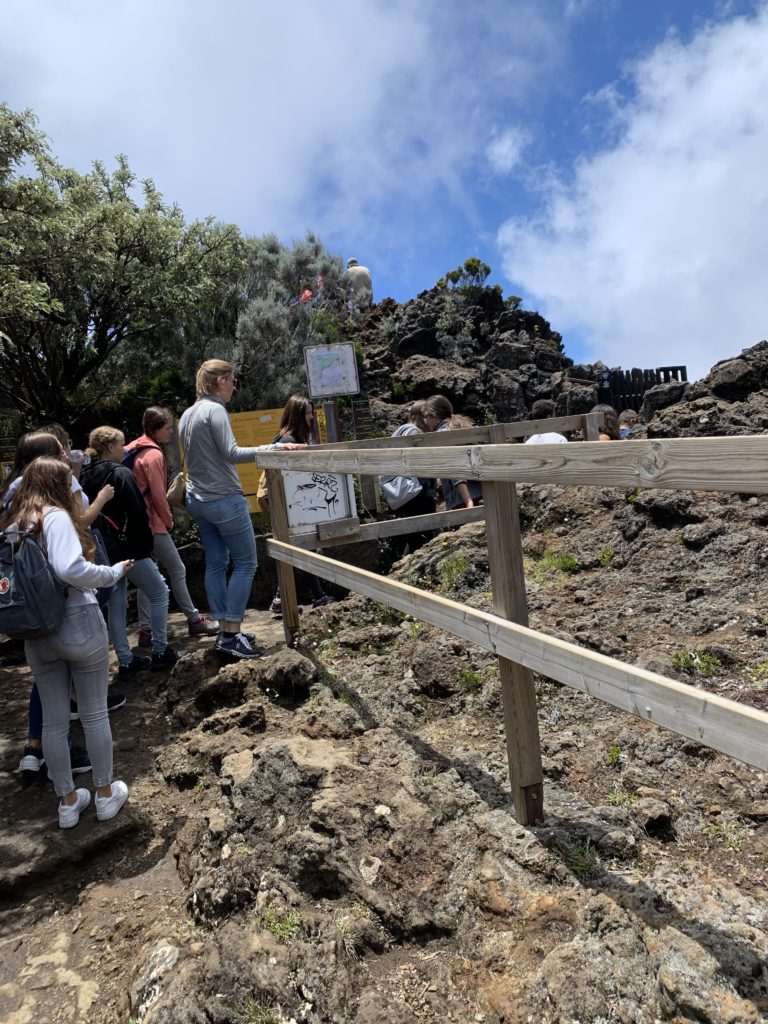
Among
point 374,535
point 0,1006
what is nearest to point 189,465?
point 374,535

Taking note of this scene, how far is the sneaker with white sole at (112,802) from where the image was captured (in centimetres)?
361

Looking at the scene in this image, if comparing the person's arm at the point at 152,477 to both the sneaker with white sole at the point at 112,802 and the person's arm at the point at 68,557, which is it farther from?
the sneaker with white sole at the point at 112,802

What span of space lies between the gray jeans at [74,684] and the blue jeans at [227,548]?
1.32 metres

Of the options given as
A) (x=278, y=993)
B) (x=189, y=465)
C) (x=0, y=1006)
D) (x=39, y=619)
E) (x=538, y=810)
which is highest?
(x=189, y=465)

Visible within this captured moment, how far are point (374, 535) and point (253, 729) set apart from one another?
226cm

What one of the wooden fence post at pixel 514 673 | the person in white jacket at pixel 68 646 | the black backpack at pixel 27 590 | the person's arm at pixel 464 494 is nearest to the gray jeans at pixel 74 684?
the person in white jacket at pixel 68 646

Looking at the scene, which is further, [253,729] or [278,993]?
[253,729]

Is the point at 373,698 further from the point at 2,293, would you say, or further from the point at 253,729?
the point at 2,293

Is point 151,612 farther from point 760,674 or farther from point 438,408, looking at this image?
point 760,674

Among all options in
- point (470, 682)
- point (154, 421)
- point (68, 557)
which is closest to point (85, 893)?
point (68, 557)

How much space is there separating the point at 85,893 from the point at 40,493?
1775 mm

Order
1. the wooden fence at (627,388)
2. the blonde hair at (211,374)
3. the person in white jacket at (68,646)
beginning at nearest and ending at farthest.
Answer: the person in white jacket at (68,646), the blonde hair at (211,374), the wooden fence at (627,388)

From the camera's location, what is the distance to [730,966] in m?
1.90

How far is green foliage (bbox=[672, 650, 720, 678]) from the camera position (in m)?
3.45
